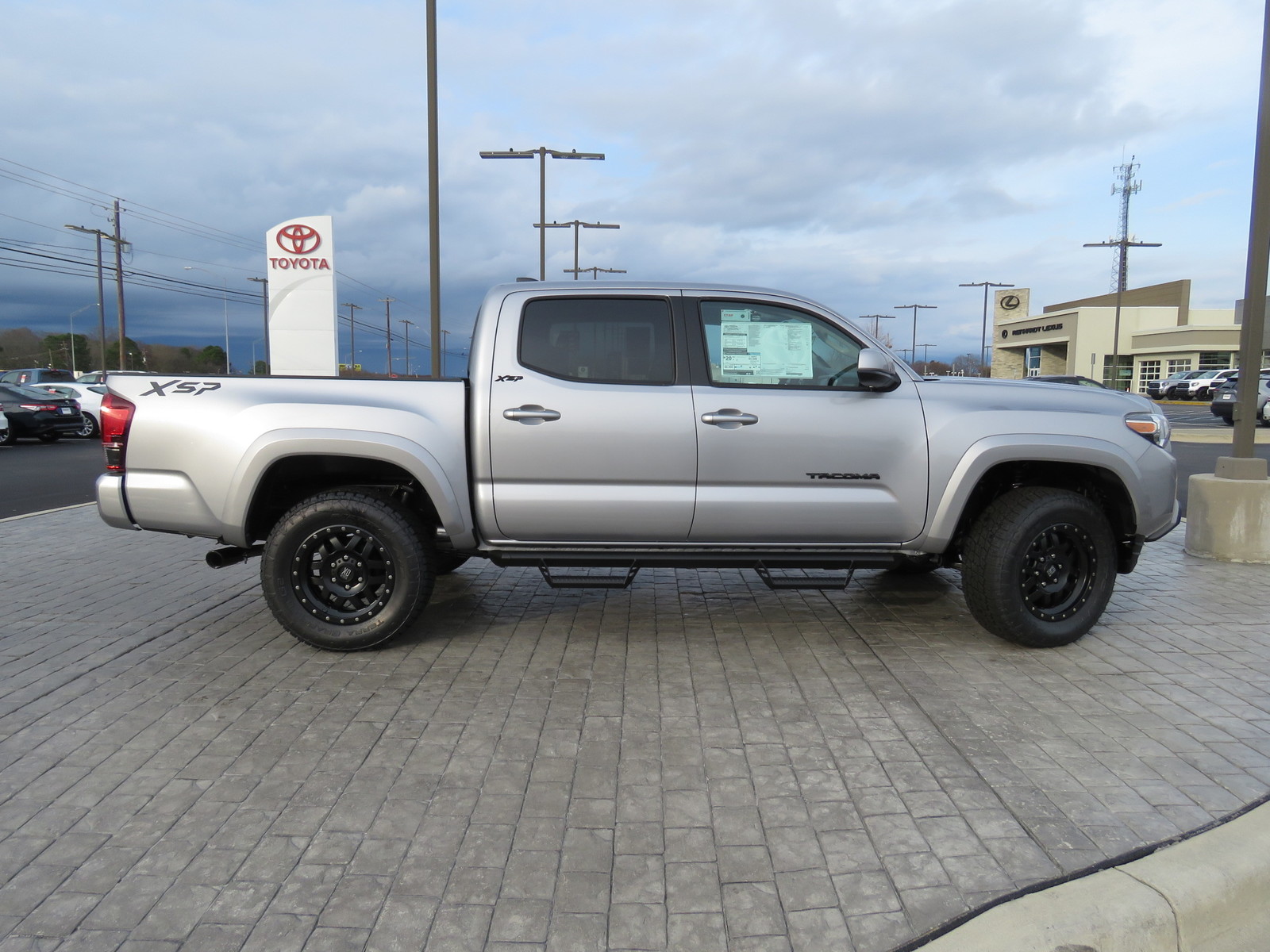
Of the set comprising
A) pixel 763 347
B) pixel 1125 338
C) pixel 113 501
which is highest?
pixel 1125 338

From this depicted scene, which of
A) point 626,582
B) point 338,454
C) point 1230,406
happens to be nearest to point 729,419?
point 626,582

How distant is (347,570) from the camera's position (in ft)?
15.6

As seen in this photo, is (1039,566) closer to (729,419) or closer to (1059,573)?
(1059,573)

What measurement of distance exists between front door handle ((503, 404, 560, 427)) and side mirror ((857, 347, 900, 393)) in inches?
65.1

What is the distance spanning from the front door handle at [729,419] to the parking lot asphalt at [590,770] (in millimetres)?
1278

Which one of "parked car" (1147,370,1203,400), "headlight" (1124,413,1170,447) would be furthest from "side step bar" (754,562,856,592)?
"parked car" (1147,370,1203,400)

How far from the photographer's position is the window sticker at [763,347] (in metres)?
4.84

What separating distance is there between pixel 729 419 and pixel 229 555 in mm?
2930

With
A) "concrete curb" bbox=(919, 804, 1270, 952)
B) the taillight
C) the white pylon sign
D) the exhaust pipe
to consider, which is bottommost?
"concrete curb" bbox=(919, 804, 1270, 952)

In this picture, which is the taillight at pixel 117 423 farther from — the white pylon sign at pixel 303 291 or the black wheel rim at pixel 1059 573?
the white pylon sign at pixel 303 291

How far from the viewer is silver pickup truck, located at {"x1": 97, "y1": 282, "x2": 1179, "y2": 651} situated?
4574 millimetres

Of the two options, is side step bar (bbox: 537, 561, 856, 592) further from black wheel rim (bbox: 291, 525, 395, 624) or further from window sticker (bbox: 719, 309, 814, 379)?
window sticker (bbox: 719, 309, 814, 379)

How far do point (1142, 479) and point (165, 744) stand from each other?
5088 mm

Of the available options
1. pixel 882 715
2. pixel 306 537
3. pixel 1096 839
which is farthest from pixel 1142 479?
pixel 306 537
